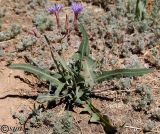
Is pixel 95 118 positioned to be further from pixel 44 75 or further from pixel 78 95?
pixel 44 75

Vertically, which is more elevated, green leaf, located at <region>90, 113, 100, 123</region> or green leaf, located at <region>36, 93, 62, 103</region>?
green leaf, located at <region>36, 93, 62, 103</region>

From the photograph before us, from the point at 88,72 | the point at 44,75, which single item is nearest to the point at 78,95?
the point at 88,72

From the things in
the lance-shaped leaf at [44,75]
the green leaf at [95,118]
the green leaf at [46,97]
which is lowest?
the green leaf at [95,118]

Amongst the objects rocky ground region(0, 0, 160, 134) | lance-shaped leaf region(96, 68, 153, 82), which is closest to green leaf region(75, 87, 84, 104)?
rocky ground region(0, 0, 160, 134)

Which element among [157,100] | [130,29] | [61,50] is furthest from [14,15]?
[157,100]

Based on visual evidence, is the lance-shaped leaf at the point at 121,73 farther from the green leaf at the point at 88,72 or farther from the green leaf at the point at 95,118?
the green leaf at the point at 95,118

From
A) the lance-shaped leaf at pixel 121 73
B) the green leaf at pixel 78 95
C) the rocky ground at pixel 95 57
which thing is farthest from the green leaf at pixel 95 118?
the lance-shaped leaf at pixel 121 73

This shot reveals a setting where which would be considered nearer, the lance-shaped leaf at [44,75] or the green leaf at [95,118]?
the green leaf at [95,118]

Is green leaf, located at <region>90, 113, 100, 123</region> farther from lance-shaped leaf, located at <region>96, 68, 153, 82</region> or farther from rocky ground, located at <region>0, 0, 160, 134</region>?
lance-shaped leaf, located at <region>96, 68, 153, 82</region>

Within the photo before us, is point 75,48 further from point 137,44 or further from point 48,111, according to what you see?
point 48,111
